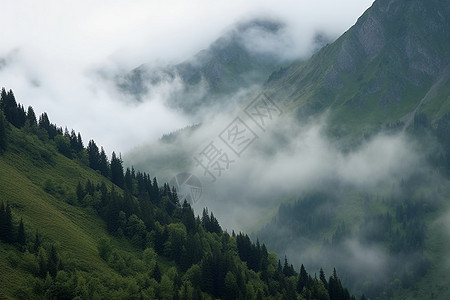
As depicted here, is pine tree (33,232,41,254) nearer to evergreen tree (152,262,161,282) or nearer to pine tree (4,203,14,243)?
pine tree (4,203,14,243)

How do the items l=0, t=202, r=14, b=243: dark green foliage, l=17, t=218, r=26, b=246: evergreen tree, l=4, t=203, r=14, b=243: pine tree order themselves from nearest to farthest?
1. l=0, t=202, r=14, b=243: dark green foliage
2. l=4, t=203, r=14, b=243: pine tree
3. l=17, t=218, r=26, b=246: evergreen tree

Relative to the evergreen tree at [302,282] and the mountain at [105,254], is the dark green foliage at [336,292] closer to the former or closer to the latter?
the mountain at [105,254]

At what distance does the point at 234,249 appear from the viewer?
199m

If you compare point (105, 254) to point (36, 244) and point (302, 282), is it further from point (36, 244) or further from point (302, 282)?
point (302, 282)

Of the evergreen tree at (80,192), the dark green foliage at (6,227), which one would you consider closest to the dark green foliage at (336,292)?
the evergreen tree at (80,192)

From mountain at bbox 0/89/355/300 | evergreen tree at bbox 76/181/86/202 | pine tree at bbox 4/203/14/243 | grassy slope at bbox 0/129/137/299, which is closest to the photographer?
mountain at bbox 0/89/355/300

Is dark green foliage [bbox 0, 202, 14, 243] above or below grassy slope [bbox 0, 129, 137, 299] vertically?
below

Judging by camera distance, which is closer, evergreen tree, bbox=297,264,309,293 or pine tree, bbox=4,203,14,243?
pine tree, bbox=4,203,14,243

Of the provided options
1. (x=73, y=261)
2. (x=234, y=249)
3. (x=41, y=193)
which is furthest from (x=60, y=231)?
(x=234, y=249)

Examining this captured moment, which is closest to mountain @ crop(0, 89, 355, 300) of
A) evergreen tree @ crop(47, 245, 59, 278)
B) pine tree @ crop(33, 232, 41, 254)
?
evergreen tree @ crop(47, 245, 59, 278)

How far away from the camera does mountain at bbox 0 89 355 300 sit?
124875 millimetres

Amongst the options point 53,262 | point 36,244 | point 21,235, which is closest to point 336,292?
point 53,262

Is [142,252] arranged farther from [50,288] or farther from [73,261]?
[50,288]

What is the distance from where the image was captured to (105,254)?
509 ft
